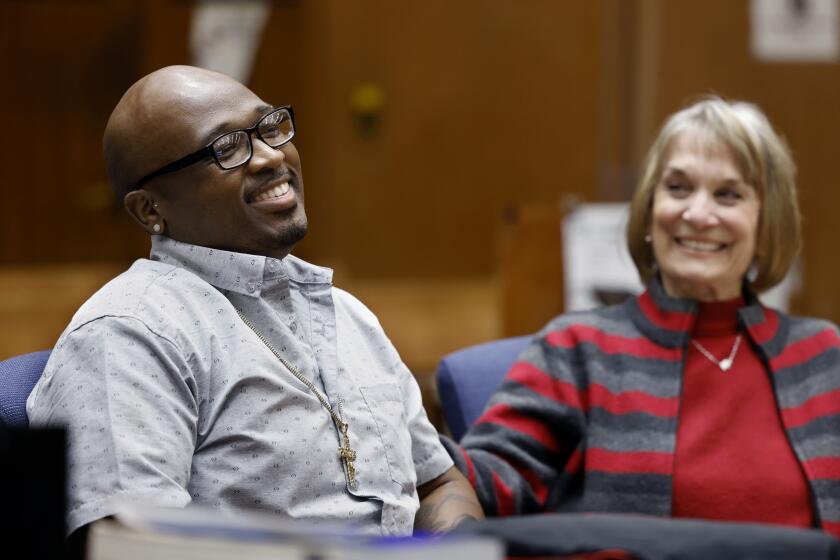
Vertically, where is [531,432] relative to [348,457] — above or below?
below

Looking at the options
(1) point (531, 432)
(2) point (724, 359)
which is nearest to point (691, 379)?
(2) point (724, 359)

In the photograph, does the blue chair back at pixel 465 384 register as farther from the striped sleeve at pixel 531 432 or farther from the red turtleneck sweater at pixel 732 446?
the red turtleneck sweater at pixel 732 446

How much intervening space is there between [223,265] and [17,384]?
39cm

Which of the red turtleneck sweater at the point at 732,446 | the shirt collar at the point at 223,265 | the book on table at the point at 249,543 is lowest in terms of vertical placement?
the red turtleneck sweater at the point at 732,446

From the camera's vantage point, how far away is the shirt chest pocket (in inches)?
71.0

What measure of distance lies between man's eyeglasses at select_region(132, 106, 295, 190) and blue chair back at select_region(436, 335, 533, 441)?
2.82 ft

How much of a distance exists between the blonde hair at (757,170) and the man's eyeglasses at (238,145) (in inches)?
41.7

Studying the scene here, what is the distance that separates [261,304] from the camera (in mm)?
1746

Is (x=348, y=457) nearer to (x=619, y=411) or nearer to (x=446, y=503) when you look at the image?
(x=446, y=503)

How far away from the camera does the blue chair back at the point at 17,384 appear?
1.73 meters

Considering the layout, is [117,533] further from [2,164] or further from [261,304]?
[2,164]

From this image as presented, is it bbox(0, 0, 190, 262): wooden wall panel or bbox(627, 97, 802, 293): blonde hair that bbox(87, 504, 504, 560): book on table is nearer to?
bbox(627, 97, 802, 293): blonde hair

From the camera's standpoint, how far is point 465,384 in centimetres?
254

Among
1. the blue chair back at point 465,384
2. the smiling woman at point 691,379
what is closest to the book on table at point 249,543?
the smiling woman at point 691,379
